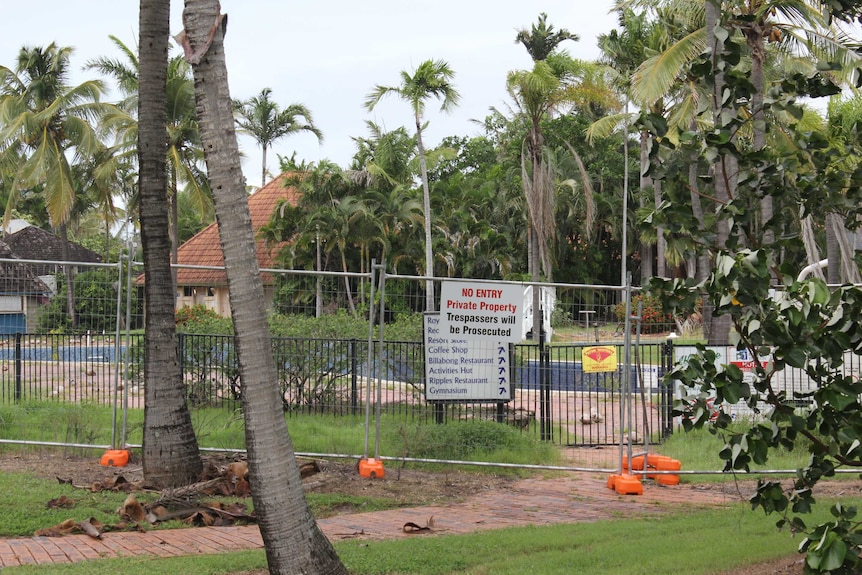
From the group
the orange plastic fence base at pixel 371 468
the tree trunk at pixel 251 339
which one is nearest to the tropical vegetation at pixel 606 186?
the tree trunk at pixel 251 339

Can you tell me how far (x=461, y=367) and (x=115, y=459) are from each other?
4268mm

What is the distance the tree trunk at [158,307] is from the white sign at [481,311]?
3206 mm

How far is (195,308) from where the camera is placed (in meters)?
14.5

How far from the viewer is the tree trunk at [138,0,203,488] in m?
9.41

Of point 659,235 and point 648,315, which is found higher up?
point 659,235

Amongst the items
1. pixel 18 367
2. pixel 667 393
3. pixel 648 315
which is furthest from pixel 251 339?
pixel 648 315

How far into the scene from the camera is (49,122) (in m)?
40.7

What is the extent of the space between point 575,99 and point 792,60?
10.2 metres

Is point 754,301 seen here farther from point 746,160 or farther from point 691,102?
point 691,102

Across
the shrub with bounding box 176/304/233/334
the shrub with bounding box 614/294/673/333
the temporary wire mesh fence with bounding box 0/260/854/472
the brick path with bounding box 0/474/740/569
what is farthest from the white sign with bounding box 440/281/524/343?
the shrub with bounding box 176/304/233/334

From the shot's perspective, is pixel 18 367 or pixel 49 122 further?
pixel 49 122

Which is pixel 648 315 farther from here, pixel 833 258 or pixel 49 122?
pixel 49 122

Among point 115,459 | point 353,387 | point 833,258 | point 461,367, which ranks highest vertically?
point 833,258

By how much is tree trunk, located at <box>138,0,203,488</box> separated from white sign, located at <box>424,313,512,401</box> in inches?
116
